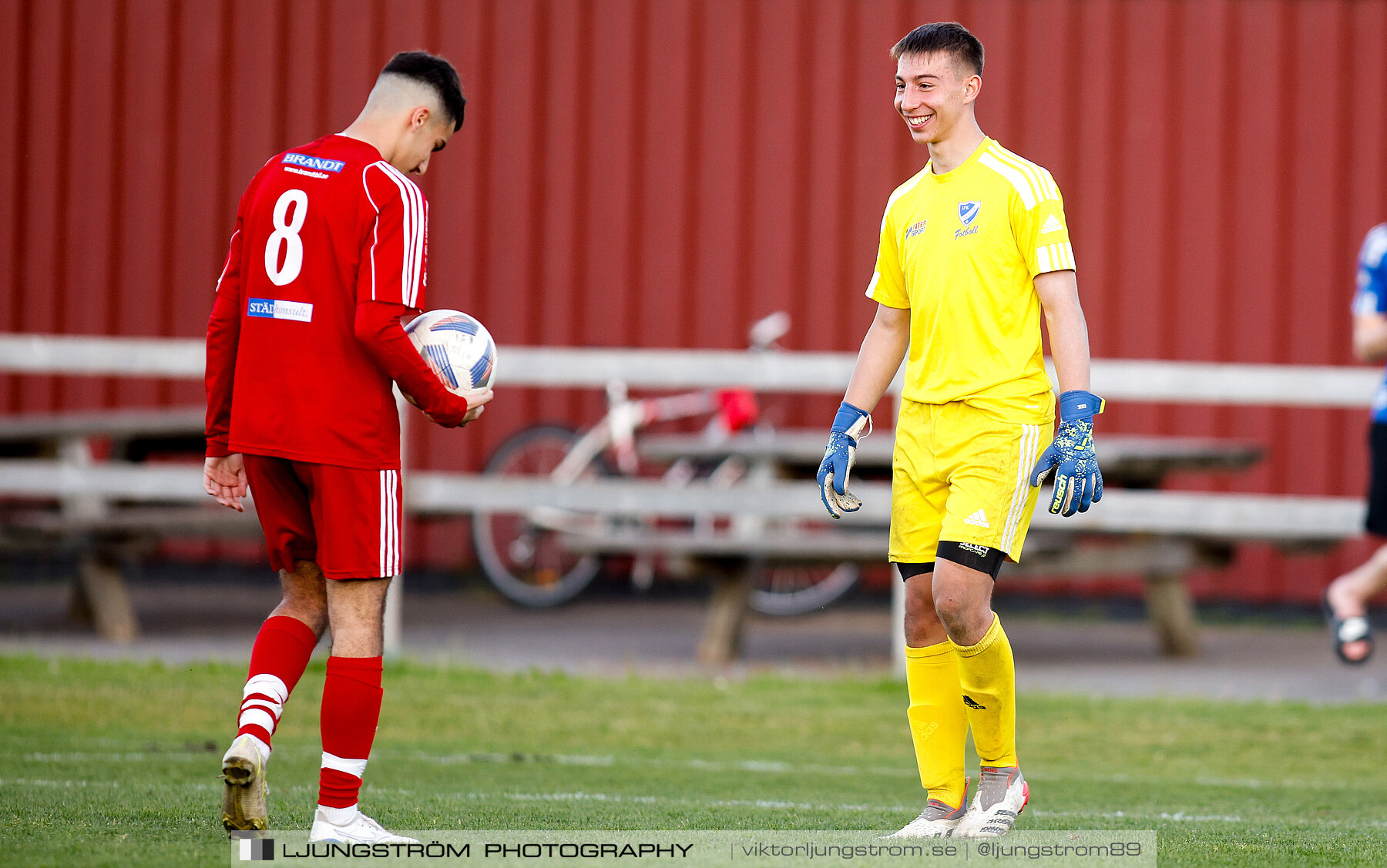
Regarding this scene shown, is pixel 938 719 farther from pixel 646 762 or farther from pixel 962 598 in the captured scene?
pixel 646 762

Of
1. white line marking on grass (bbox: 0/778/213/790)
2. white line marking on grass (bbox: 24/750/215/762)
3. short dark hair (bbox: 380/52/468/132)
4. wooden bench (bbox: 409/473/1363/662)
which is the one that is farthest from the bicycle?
short dark hair (bbox: 380/52/468/132)

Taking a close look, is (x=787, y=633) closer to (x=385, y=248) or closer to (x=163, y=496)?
(x=163, y=496)

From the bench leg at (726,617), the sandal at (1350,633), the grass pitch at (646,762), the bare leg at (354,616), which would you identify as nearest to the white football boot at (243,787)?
the grass pitch at (646,762)

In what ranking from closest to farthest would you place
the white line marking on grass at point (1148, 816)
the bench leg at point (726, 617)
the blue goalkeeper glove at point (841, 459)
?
1. the blue goalkeeper glove at point (841, 459)
2. the white line marking on grass at point (1148, 816)
3. the bench leg at point (726, 617)

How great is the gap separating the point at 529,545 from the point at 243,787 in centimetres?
666

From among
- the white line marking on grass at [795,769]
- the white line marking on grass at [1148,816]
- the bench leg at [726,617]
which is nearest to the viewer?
the white line marking on grass at [1148,816]

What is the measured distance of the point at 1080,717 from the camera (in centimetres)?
652

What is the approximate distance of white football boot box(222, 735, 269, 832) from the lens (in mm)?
3604

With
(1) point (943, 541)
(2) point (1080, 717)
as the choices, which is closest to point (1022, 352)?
(1) point (943, 541)

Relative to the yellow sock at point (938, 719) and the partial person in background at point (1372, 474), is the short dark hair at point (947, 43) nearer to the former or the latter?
the yellow sock at point (938, 719)

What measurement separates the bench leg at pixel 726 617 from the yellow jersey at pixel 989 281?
3.85 meters

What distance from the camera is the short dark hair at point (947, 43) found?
3.97 metres

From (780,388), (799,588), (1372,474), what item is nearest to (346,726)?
(780,388)

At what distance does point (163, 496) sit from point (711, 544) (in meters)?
2.66
